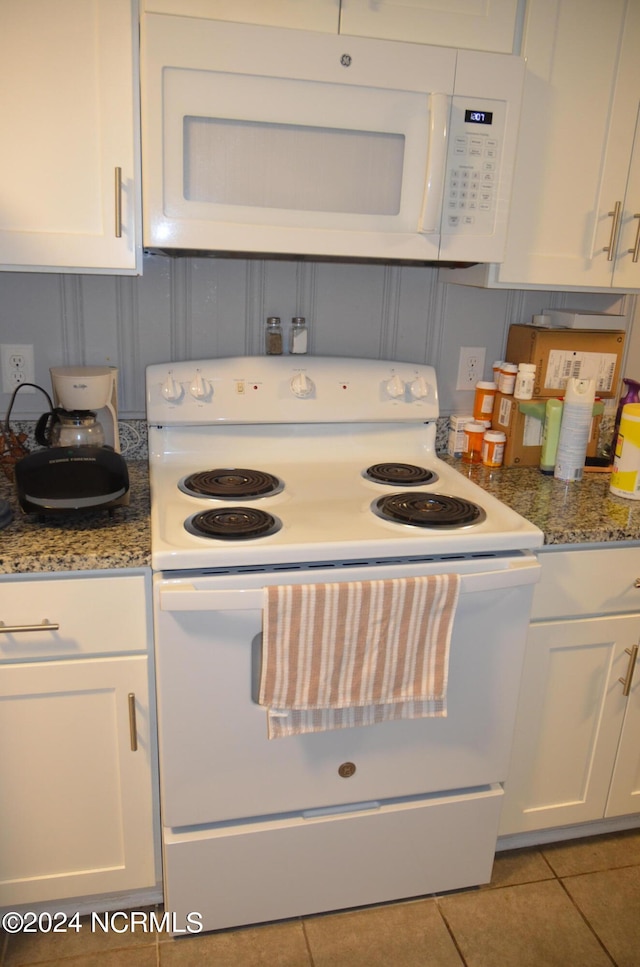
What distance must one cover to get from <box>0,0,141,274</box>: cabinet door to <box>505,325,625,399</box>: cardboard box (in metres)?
1.06

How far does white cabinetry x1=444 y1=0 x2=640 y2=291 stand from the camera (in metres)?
1.58

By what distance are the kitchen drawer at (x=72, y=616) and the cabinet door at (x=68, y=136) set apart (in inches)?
24.9

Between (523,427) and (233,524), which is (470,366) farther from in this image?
(233,524)

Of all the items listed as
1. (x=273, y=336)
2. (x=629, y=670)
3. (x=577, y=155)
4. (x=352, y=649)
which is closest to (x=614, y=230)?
(x=577, y=155)

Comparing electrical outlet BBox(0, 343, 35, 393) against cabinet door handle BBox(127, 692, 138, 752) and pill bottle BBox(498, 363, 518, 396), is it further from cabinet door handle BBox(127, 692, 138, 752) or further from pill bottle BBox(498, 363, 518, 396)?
pill bottle BBox(498, 363, 518, 396)

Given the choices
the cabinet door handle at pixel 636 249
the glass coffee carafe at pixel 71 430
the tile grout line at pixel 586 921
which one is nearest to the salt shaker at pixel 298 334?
the glass coffee carafe at pixel 71 430

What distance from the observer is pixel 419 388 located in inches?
75.9

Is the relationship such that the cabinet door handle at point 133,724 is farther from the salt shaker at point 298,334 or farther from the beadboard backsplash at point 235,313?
the salt shaker at point 298,334

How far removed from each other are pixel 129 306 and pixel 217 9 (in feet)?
2.27

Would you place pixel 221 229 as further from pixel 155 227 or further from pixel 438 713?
pixel 438 713

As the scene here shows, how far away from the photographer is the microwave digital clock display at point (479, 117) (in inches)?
60.9

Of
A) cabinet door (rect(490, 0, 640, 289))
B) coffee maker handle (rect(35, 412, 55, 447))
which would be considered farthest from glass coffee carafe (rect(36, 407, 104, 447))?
cabinet door (rect(490, 0, 640, 289))

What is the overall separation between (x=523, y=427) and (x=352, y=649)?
34.2 inches

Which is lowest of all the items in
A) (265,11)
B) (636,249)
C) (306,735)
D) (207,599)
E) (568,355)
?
(306,735)
